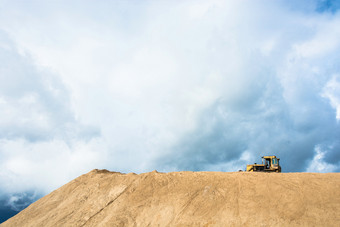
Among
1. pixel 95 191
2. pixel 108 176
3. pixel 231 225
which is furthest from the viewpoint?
pixel 108 176

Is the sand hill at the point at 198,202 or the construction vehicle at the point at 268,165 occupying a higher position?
the construction vehicle at the point at 268,165

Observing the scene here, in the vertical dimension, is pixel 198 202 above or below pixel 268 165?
below

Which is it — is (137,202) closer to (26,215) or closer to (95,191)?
(95,191)

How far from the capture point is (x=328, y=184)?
67.5ft

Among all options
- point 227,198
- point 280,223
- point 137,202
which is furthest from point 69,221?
point 280,223

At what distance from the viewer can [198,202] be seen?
20.9 m

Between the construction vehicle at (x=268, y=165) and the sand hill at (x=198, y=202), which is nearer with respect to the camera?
the sand hill at (x=198, y=202)

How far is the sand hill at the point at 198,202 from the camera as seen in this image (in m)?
18.5

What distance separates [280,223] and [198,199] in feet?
21.2

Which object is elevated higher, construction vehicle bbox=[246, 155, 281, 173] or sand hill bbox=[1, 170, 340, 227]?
construction vehicle bbox=[246, 155, 281, 173]

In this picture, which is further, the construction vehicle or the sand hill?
the construction vehicle

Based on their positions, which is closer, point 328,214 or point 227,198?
point 328,214

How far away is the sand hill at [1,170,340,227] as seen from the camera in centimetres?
1855

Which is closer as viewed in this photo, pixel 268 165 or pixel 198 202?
pixel 198 202
